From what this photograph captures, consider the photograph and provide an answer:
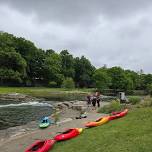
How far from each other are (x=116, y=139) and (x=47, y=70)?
4928 inches

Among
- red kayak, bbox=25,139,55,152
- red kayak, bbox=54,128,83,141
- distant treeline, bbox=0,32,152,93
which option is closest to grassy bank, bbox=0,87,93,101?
distant treeline, bbox=0,32,152,93

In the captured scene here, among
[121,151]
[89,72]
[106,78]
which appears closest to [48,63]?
[106,78]

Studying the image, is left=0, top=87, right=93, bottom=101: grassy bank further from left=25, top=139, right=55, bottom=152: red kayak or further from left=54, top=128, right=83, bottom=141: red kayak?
left=25, top=139, right=55, bottom=152: red kayak

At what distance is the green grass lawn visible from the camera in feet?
51.9

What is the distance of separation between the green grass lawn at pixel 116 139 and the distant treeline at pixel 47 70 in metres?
94.3

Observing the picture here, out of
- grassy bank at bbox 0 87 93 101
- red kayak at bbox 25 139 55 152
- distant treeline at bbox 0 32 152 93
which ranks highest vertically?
distant treeline at bbox 0 32 152 93

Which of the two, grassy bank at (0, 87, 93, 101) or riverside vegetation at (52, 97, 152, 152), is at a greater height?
grassy bank at (0, 87, 93, 101)

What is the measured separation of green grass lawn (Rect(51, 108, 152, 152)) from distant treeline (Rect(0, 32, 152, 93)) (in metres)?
94.3

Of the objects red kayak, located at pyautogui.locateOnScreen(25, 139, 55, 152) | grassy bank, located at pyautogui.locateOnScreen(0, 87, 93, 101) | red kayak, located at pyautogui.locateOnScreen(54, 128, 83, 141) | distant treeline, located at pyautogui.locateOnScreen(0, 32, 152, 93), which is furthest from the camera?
distant treeline, located at pyautogui.locateOnScreen(0, 32, 152, 93)

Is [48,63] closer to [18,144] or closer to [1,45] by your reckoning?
[1,45]

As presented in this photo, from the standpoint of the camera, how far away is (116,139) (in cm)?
1747

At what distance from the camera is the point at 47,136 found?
78.1 ft

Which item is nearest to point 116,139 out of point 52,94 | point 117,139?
point 117,139

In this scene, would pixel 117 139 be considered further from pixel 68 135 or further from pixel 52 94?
pixel 52 94
